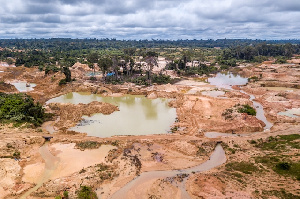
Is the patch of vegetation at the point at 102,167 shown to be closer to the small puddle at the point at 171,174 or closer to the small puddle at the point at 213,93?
the small puddle at the point at 171,174

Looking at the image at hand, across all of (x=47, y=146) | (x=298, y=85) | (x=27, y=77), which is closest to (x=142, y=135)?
(x=47, y=146)

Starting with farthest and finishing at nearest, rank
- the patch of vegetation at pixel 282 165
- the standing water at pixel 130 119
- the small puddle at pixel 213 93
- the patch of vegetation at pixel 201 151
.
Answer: the small puddle at pixel 213 93, the standing water at pixel 130 119, the patch of vegetation at pixel 201 151, the patch of vegetation at pixel 282 165

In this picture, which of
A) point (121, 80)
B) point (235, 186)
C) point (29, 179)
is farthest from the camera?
point (121, 80)

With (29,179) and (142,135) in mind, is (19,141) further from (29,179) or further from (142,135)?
(142,135)

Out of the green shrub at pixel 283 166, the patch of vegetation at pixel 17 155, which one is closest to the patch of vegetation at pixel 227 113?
the green shrub at pixel 283 166

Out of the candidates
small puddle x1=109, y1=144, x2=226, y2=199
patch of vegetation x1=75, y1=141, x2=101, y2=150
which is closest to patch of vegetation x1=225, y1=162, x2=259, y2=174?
small puddle x1=109, y1=144, x2=226, y2=199

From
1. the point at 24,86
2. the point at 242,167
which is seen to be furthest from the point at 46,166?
the point at 24,86

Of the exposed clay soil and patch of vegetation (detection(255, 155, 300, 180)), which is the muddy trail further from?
patch of vegetation (detection(255, 155, 300, 180))

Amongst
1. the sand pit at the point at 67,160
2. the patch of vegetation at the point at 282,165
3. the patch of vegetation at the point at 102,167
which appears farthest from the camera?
the patch of vegetation at the point at 102,167
